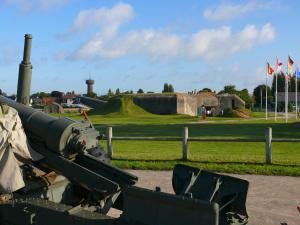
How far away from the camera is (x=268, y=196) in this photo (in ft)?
30.3

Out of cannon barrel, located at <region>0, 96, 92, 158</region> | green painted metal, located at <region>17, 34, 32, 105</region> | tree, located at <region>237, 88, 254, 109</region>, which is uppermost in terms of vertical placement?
tree, located at <region>237, 88, 254, 109</region>

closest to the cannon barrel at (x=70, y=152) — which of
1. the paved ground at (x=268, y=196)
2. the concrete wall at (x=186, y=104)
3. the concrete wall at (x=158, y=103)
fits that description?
the paved ground at (x=268, y=196)

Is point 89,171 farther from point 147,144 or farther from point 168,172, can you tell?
point 147,144

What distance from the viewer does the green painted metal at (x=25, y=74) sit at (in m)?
6.14

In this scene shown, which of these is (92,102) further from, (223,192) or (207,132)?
(223,192)

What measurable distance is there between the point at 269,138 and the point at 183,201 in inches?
389

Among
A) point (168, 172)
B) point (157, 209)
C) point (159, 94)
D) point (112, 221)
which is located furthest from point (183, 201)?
point (159, 94)

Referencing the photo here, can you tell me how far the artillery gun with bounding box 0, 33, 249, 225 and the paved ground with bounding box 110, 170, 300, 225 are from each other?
146 centimetres

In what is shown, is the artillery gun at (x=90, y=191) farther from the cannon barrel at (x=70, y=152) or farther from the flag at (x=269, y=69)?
the flag at (x=269, y=69)

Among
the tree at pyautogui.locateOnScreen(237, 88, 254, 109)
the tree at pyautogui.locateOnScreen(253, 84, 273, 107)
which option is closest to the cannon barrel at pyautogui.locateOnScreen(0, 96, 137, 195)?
the tree at pyautogui.locateOnScreen(237, 88, 254, 109)

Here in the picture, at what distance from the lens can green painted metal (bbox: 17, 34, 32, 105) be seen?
20.2ft

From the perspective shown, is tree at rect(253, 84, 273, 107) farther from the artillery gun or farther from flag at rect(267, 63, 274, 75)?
the artillery gun

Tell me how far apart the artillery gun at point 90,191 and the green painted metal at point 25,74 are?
0.08 meters

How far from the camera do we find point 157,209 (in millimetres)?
4016
